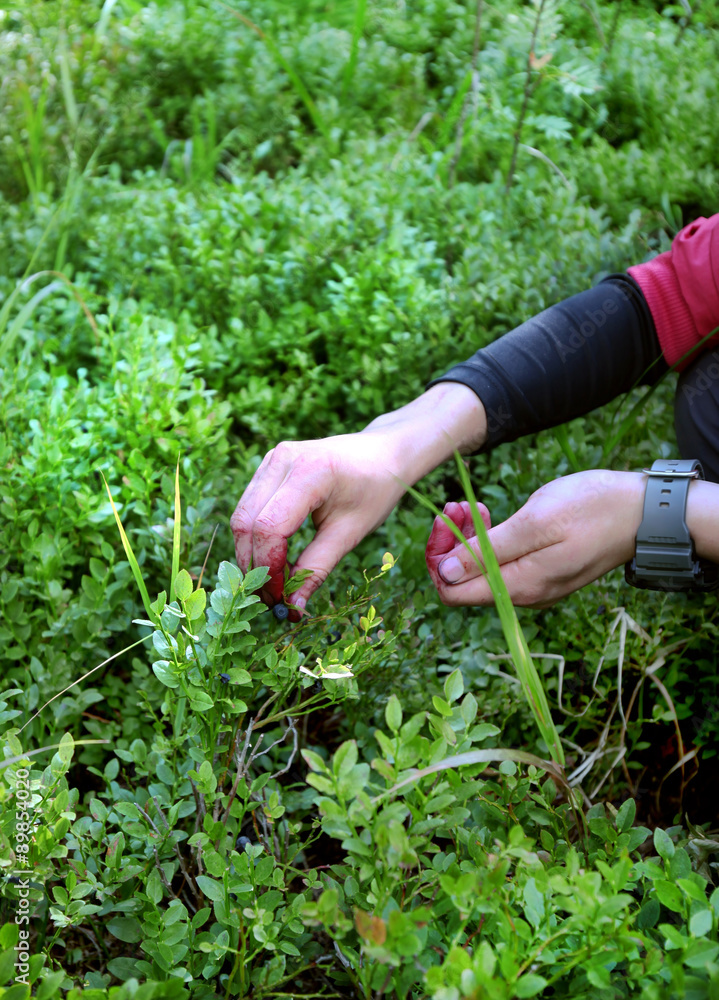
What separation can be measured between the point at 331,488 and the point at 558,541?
1.35 feet

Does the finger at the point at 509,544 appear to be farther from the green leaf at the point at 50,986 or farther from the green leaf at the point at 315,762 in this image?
the green leaf at the point at 50,986

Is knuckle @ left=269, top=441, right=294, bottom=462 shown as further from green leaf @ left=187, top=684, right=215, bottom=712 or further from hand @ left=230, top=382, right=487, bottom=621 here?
green leaf @ left=187, top=684, right=215, bottom=712

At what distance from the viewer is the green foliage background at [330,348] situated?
1232 mm

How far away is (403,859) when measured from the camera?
924 mm

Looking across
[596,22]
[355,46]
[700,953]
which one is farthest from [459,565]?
[596,22]

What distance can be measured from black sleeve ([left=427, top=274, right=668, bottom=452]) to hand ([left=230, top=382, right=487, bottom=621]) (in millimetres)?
120

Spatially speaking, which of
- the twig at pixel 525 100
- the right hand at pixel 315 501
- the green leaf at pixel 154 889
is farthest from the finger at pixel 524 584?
the twig at pixel 525 100

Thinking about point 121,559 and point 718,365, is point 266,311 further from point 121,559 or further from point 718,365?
point 718,365

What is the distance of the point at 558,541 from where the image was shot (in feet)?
4.63

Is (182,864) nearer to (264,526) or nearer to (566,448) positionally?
(264,526)

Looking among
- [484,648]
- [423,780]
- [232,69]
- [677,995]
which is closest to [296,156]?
[232,69]

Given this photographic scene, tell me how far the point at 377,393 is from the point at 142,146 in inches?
75.4

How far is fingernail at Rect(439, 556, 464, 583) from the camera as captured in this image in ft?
4.73

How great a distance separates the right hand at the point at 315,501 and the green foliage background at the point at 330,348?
106 mm
